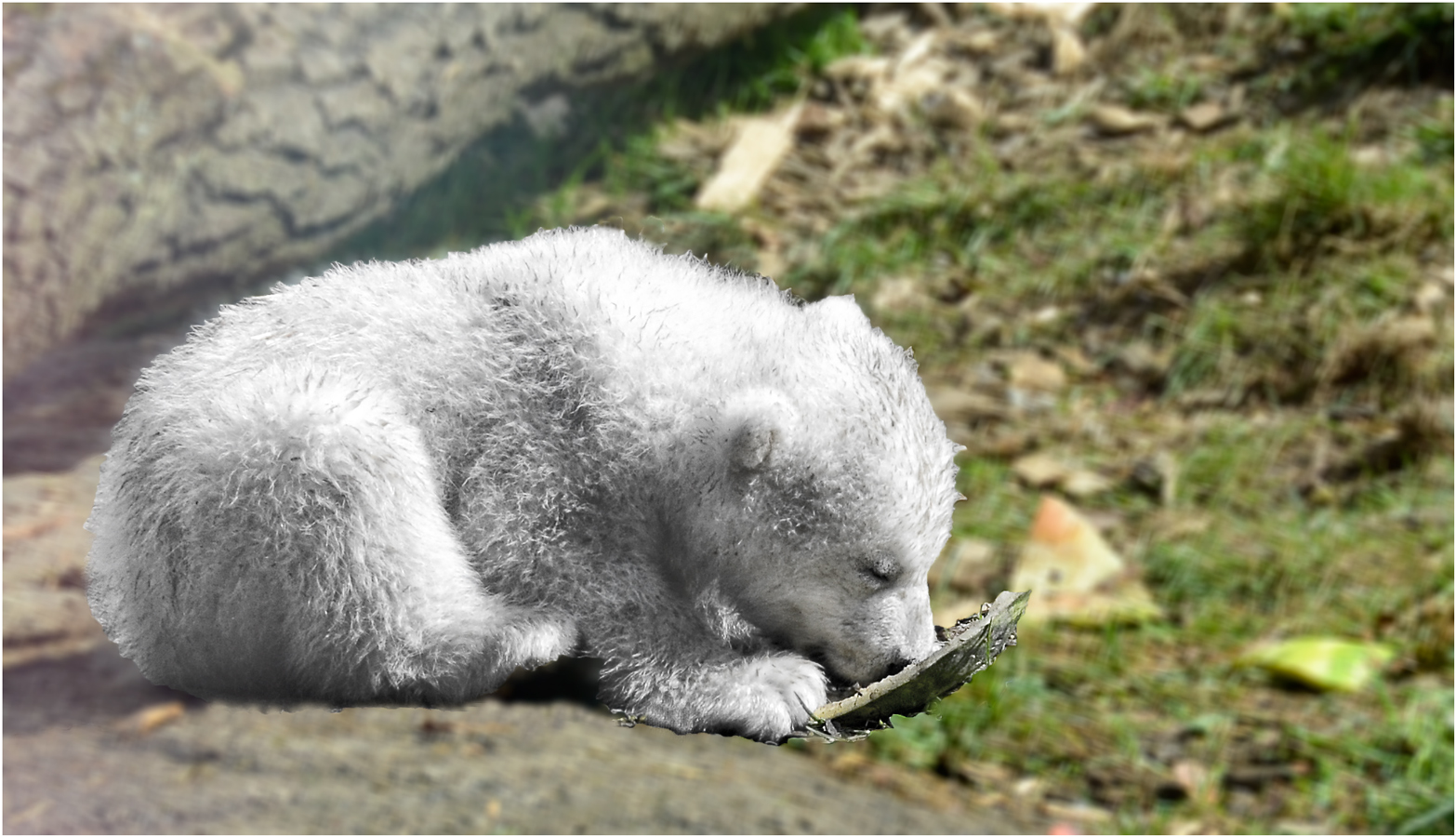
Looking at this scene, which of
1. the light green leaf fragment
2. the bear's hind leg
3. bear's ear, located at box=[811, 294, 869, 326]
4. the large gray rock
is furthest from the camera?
the light green leaf fragment

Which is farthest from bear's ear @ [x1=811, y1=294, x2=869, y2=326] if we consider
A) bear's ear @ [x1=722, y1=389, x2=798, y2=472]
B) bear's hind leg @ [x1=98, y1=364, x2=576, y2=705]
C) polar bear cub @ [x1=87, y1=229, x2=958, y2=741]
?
bear's hind leg @ [x1=98, y1=364, x2=576, y2=705]

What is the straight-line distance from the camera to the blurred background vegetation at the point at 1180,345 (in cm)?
276

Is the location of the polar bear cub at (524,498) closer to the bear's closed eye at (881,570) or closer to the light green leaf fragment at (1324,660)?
the bear's closed eye at (881,570)

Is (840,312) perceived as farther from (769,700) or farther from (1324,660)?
(1324,660)

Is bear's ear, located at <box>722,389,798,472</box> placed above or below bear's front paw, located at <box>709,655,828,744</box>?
above

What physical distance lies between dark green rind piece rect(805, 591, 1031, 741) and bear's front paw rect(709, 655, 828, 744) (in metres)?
0.02

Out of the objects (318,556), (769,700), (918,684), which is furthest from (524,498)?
(918,684)

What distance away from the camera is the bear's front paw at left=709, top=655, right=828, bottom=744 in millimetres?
973

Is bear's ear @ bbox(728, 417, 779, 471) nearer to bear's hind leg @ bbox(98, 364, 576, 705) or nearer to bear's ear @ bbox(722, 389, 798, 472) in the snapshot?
bear's ear @ bbox(722, 389, 798, 472)

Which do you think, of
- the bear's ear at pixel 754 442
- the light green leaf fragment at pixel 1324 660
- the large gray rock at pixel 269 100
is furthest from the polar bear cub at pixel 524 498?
the light green leaf fragment at pixel 1324 660

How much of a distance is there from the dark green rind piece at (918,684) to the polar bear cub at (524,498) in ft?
0.11

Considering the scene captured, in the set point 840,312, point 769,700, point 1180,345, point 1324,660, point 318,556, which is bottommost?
point 1324,660

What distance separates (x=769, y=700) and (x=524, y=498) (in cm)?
28

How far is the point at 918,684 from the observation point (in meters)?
0.98
